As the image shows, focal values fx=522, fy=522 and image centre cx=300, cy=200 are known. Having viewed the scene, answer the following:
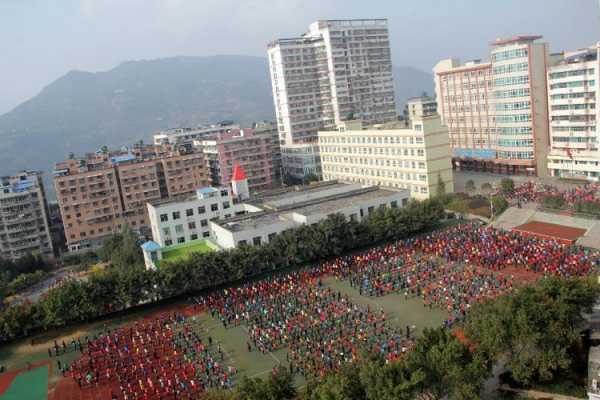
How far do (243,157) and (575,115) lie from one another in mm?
36736

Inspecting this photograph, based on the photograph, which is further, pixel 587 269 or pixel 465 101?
pixel 465 101

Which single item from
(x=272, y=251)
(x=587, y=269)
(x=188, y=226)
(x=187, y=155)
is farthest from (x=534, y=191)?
(x=187, y=155)

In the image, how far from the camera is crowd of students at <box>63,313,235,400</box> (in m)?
21.2

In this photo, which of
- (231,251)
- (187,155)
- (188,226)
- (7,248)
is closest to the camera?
(231,251)

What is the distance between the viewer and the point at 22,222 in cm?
5228

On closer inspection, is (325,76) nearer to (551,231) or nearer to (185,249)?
(185,249)

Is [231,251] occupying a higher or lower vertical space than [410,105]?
lower

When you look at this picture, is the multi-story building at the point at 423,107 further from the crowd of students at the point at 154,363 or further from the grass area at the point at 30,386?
the grass area at the point at 30,386

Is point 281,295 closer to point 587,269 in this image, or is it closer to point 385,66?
point 587,269

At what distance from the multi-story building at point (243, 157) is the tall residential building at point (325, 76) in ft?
19.0

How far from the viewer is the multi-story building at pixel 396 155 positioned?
4638 centimetres

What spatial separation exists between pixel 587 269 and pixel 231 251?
64.7ft

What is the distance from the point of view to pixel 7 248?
171ft

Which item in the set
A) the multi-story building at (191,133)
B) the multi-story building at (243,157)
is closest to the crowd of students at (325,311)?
the multi-story building at (243,157)
